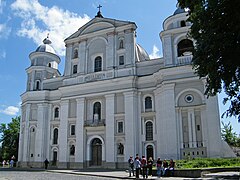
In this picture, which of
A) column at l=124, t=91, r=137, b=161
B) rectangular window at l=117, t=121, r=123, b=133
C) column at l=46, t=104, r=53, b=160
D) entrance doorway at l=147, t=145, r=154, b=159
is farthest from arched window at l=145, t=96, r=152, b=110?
column at l=46, t=104, r=53, b=160

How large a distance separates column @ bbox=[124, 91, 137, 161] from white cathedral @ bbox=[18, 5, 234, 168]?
0.10m

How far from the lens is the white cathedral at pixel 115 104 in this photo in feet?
88.8

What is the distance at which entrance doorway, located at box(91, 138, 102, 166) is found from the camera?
32.3 meters

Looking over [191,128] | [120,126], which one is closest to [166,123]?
[191,128]

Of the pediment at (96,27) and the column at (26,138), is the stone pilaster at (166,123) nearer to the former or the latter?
the pediment at (96,27)

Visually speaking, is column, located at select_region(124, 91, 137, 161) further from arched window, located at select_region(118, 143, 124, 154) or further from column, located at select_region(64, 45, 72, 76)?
column, located at select_region(64, 45, 72, 76)

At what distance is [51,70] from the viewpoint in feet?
131

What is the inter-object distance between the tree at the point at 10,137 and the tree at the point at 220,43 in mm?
48771

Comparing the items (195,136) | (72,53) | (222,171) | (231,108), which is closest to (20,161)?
(72,53)

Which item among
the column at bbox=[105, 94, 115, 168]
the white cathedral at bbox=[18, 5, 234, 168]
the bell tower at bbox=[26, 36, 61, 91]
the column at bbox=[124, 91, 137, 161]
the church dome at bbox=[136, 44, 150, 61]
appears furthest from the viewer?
the bell tower at bbox=[26, 36, 61, 91]

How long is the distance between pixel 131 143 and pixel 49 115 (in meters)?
12.5

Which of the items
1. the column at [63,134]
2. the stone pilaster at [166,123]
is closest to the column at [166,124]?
the stone pilaster at [166,123]

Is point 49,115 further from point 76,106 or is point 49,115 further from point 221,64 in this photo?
point 221,64

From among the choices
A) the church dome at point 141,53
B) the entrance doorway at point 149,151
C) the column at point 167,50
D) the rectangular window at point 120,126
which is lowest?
the entrance doorway at point 149,151
